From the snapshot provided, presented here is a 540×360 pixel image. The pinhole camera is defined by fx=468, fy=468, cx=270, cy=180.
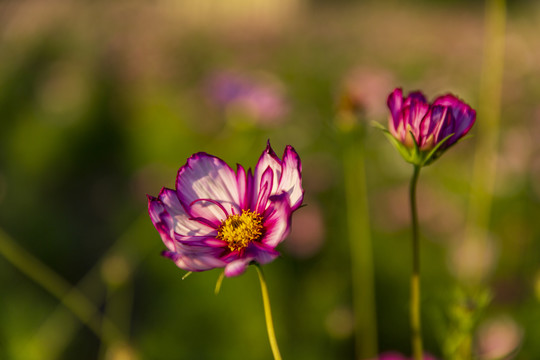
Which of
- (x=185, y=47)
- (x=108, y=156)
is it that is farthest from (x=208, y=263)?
(x=185, y=47)

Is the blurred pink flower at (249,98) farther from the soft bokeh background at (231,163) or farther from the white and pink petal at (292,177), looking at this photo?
the white and pink petal at (292,177)

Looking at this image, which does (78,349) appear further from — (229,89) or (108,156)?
(108,156)

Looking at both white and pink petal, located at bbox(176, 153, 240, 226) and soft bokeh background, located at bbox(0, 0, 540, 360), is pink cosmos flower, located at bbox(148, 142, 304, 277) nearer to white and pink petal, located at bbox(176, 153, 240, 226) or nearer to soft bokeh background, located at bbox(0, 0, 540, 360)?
white and pink petal, located at bbox(176, 153, 240, 226)

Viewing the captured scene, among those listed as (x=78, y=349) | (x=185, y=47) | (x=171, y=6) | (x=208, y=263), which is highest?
(x=171, y=6)

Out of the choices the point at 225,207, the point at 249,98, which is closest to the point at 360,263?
the point at 249,98

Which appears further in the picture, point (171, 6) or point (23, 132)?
point (171, 6)

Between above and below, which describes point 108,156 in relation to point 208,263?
above

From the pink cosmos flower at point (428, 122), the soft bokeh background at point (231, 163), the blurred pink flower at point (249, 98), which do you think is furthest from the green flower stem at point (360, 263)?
the pink cosmos flower at point (428, 122)
